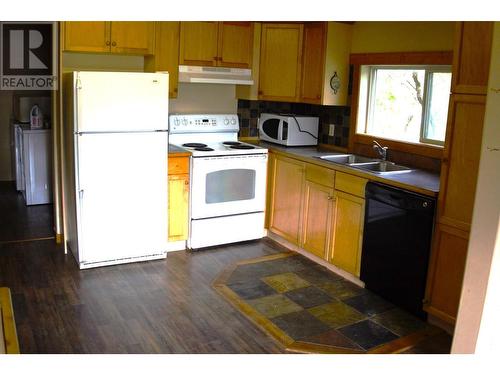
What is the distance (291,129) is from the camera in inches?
188

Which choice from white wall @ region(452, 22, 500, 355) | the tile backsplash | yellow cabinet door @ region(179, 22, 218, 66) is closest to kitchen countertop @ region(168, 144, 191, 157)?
yellow cabinet door @ region(179, 22, 218, 66)

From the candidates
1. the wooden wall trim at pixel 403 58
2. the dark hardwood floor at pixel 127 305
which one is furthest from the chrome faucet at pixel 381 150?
the dark hardwood floor at pixel 127 305

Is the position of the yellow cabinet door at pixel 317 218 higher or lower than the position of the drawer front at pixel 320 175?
lower

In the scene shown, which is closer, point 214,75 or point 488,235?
point 488,235

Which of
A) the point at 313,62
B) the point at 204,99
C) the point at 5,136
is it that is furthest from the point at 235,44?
the point at 5,136

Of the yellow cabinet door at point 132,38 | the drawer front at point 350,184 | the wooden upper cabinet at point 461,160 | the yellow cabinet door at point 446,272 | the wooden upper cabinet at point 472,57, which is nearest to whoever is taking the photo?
the wooden upper cabinet at point 472,57

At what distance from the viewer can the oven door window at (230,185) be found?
4.40m

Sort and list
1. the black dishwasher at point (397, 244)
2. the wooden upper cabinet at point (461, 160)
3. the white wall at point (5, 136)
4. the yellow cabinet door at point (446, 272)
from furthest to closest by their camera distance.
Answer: the white wall at point (5, 136) < the black dishwasher at point (397, 244) < the yellow cabinet door at point (446, 272) < the wooden upper cabinet at point (461, 160)

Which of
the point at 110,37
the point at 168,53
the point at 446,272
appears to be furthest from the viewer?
the point at 168,53

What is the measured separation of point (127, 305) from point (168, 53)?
2172 mm

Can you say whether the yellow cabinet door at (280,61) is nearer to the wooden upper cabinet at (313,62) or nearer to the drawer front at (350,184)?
the wooden upper cabinet at (313,62)

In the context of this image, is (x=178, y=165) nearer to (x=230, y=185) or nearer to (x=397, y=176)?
(x=230, y=185)

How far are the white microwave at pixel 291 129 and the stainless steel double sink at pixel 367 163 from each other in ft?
1.74
